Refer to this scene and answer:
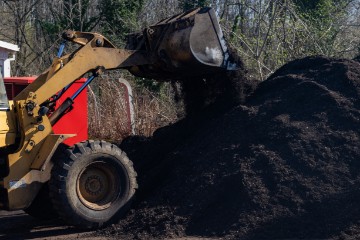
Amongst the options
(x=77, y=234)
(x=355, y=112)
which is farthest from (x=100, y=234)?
(x=355, y=112)

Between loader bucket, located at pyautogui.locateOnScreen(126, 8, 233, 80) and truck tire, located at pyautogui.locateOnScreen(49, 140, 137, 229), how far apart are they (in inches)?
62.9

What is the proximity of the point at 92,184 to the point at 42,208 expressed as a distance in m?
1.10

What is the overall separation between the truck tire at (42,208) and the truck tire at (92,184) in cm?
71

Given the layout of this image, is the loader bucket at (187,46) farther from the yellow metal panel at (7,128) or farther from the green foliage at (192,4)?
the green foliage at (192,4)

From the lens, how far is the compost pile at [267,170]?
765cm

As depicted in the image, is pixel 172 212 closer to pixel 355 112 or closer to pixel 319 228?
pixel 319 228

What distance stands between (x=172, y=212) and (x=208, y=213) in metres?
0.48

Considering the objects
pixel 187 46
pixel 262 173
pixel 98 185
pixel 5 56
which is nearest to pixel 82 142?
pixel 98 185

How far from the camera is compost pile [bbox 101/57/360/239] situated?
25.1 ft

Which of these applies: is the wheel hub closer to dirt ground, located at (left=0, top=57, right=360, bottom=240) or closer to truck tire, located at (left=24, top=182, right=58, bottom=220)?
dirt ground, located at (left=0, top=57, right=360, bottom=240)

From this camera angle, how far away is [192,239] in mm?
7578

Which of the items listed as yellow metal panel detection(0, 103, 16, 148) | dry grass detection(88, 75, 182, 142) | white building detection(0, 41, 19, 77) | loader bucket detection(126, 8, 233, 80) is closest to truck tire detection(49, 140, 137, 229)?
yellow metal panel detection(0, 103, 16, 148)

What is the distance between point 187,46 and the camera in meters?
8.93

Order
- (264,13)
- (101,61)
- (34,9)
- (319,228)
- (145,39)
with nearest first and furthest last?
1. (319,228)
2. (101,61)
3. (145,39)
4. (264,13)
5. (34,9)
